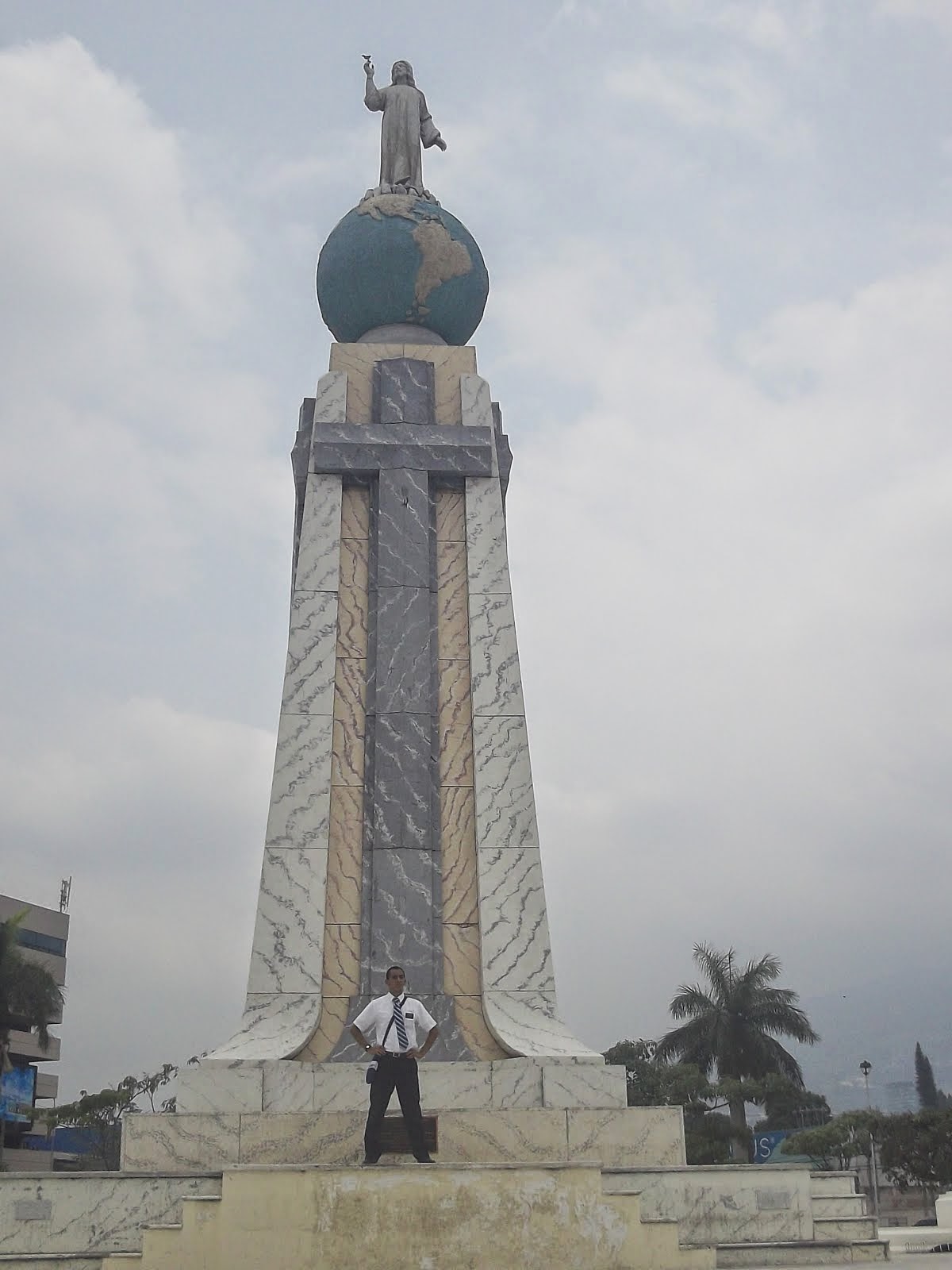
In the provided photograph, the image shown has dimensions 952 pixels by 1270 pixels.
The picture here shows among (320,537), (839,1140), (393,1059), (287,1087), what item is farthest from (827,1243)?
(839,1140)

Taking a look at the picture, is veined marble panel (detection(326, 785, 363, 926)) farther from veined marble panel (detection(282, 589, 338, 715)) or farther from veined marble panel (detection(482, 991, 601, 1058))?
veined marble panel (detection(482, 991, 601, 1058))

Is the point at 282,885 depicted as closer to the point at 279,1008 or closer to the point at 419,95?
the point at 279,1008

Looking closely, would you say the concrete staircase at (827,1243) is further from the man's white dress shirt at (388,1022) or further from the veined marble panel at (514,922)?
the veined marble panel at (514,922)

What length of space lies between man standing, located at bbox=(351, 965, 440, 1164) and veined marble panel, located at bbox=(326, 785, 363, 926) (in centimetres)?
395

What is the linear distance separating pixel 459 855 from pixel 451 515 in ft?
12.9

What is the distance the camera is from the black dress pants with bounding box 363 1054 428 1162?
8172 millimetres

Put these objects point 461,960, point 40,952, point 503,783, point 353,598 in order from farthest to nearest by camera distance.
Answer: point 40,952, point 353,598, point 503,783, point 461,960

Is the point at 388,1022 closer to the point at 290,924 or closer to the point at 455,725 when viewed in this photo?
the point at 290,924

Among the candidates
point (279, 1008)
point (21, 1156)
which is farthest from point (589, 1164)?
point (21, 1156)

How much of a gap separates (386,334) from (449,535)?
2862 mm

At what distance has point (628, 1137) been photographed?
33.0ft

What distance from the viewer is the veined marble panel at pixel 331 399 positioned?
14492mm

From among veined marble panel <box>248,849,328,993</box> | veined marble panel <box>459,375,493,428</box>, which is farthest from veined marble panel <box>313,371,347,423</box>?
veined marble panel <box>248,849,328,993</box>

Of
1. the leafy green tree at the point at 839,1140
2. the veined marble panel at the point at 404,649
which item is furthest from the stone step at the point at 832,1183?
the leafy green tree at the point at 839,1140
